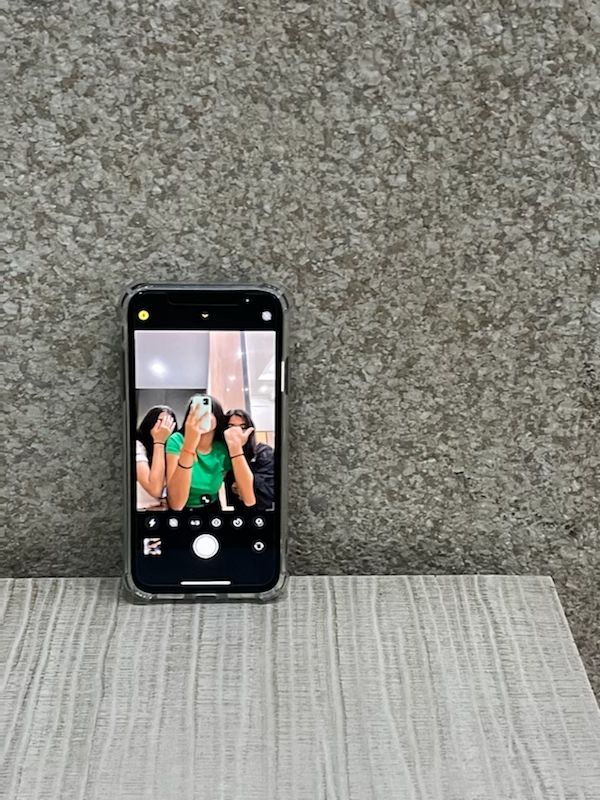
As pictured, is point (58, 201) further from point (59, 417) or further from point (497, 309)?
point (497, 309)

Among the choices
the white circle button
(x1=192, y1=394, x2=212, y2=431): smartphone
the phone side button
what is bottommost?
the white circle button

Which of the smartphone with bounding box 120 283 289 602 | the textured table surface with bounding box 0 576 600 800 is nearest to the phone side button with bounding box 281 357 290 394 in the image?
the smartphone with bounding box 120 283 289 602

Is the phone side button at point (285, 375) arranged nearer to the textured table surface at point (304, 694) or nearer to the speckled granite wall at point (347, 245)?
the speckled granite wall at point (347, 245)

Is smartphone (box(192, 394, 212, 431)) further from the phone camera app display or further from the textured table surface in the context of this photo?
the textured table surface

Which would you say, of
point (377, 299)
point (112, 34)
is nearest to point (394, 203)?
point (377, 299)

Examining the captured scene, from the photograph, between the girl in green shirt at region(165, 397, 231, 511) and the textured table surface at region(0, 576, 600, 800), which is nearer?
the textured table surface at region(0, 576, 600, 800)

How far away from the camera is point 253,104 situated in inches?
20.1

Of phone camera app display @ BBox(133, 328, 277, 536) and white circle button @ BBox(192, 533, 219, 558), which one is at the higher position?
phone camera app display @ BBox(133, 328, 277, 536)

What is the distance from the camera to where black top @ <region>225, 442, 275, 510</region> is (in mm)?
549

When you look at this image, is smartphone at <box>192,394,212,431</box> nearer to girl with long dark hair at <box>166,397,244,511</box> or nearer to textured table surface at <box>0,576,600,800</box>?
girl with long dark hair at <box>166,397,244,511</box>

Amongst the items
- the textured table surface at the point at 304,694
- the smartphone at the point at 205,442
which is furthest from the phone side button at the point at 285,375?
the textured table surface at the point at 304,694

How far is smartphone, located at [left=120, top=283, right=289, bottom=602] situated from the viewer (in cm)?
53

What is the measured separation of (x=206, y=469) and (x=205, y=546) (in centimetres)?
4

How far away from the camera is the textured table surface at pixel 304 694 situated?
Result: 440 millimetres
